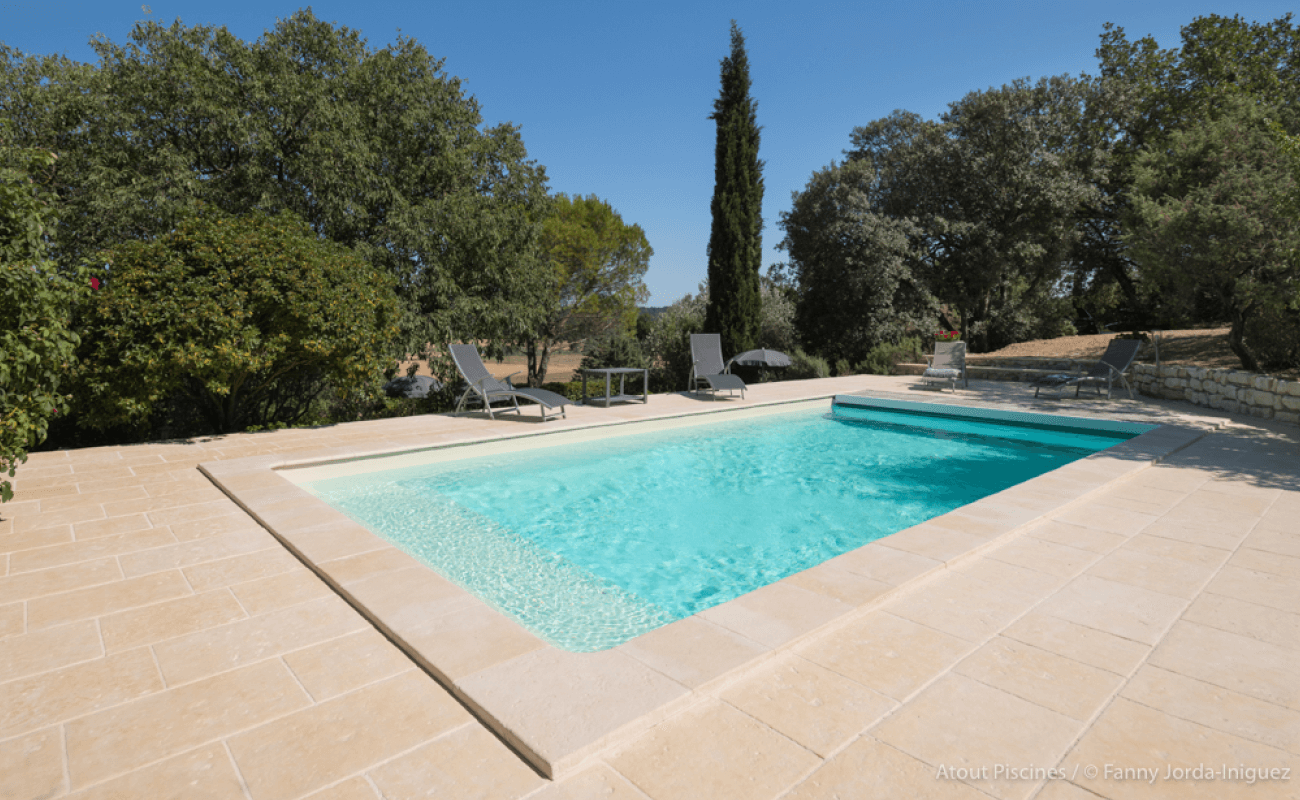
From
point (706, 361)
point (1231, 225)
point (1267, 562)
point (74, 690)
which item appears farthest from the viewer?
point (706, 361)

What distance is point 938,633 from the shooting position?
8.20ft

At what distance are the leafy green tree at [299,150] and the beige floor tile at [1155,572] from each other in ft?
33.6

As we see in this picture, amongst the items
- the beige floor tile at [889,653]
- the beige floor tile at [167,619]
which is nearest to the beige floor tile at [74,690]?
the beige floor tile at [167,619]

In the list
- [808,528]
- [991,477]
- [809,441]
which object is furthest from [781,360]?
[808,528]

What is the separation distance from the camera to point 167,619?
2.66 meters

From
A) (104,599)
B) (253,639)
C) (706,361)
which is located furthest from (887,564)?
Answer: (706,361)

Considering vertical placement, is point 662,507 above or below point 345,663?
below

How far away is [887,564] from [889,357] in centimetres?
1330

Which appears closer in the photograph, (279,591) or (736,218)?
(279,591)

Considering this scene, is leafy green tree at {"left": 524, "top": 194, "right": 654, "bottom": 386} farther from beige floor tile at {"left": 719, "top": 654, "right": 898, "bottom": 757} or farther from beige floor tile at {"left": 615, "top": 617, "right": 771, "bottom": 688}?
beige floor tile at {"left": 719, "top": 654, "right": 898, "bottom": 757}

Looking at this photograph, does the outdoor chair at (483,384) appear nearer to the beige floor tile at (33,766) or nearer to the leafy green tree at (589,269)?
the beige floor tile at (33,766)

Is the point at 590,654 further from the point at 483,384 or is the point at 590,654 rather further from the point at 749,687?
the point at 483,384

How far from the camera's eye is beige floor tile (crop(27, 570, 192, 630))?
2.67 m

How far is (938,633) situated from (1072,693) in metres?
0.49
